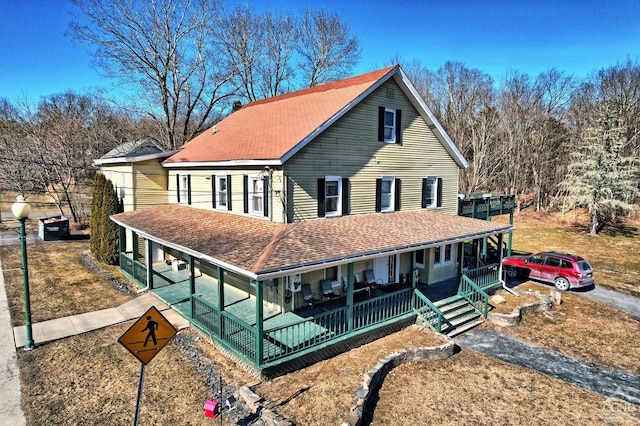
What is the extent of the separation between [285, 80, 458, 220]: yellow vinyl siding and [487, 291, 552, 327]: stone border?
6285 millimetres

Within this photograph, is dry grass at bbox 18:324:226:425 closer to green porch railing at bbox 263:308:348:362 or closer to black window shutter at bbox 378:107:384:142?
green porch railing at bbox 263:308:348:362

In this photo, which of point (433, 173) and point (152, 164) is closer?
point (433, 173)

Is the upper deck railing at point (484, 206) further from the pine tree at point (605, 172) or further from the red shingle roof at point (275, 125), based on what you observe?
the pine tree at point (605, 172)

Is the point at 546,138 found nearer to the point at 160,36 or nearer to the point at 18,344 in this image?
the point at 160,36

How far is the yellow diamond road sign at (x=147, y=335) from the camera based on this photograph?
672 centimetres

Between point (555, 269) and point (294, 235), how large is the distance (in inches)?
592

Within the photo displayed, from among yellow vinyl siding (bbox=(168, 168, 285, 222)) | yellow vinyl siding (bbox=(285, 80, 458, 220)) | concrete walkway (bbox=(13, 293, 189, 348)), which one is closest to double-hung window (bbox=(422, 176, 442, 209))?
yellow vinyl siding (bbox=(285, 80, 458, 220))

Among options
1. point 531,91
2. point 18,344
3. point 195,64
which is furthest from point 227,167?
point 531,91

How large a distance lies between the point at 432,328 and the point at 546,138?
1512 inches

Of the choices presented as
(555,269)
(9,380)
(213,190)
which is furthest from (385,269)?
(9,380)

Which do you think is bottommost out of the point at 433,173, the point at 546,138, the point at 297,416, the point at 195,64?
the point at 297,416

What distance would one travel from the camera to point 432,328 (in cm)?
1374

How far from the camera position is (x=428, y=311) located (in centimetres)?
1441

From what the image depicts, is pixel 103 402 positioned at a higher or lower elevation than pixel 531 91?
lower
